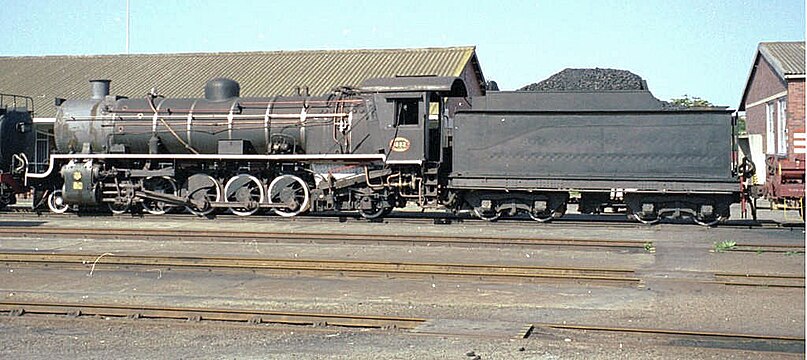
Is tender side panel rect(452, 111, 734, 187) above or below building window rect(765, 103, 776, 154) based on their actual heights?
below

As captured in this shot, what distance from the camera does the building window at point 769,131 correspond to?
33.4 meters

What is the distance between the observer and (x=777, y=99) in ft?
109

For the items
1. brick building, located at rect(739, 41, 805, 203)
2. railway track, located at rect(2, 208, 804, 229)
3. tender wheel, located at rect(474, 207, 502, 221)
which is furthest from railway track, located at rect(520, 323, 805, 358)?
brick building, located at rect(739, 41, 805, 203)

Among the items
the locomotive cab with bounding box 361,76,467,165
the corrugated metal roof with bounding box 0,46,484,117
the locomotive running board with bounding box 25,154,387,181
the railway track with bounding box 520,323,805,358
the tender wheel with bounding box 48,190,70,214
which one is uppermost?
the corrugated metal roof with bounding box 0,46,484,117

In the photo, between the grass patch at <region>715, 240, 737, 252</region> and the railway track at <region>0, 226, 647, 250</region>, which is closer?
the grass patch at <region>715, 240, 737, 252</region>

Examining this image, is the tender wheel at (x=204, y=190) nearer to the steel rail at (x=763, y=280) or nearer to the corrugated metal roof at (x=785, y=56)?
the steel rail at (x=763, y=280)

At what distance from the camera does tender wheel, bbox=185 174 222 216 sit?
1883 cm

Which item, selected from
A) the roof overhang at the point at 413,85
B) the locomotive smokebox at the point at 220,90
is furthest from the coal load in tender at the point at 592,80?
the locomotive smokebox at the point at 220,90

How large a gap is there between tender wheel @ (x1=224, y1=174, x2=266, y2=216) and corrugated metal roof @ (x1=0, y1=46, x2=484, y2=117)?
517 inches

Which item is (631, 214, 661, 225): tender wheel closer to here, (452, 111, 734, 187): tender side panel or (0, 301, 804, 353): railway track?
(452, 111, 734, 187): tender side panel

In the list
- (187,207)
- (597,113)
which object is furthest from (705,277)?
(187,207)

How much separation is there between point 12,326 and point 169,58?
33.3 m

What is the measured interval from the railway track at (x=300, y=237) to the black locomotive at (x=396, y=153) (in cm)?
318

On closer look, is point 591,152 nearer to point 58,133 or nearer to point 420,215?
point 420,215
